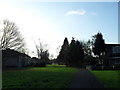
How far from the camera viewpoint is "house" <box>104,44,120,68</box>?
47.4 metres

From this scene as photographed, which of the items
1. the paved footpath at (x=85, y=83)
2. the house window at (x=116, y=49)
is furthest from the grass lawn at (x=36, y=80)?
the house window at (x=116, y=49)

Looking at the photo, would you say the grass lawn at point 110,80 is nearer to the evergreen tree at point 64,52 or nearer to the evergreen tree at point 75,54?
the evergreen tree at point 75,54

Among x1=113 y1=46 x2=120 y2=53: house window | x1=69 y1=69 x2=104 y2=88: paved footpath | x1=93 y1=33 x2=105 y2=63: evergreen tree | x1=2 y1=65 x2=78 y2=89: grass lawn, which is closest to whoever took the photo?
x1=69 y1=69 x2=104 y2=88: paved footpath

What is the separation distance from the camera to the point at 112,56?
48719mm

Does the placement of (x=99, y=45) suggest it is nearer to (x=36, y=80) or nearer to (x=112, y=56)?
(x=112, y=56)

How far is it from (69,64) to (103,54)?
18382 millimetres

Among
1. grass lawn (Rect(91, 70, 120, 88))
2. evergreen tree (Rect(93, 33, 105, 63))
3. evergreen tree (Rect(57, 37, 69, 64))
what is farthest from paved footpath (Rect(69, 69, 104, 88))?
evergreen tree (Rect(57, 37, 69, 64))

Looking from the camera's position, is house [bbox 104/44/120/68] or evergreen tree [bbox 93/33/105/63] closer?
house [bbox 104/44/120/68]

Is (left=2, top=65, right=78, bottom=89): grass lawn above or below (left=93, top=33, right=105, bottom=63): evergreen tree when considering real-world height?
below

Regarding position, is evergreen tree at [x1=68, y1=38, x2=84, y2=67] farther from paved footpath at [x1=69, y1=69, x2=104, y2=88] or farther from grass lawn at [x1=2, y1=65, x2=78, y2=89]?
paved footpath at [x1=69, y1=69, x2=104, y2=88]

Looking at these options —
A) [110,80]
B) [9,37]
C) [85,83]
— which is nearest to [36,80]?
[85,83]

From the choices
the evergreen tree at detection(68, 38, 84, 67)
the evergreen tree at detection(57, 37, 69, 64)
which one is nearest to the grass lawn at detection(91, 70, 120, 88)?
the evergreen tree at detection(68, 38, 84, 67)

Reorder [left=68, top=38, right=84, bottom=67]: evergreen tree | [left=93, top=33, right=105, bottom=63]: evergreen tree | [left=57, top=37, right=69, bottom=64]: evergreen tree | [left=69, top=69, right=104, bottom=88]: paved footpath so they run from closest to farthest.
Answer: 1. [left=69, top=69, right=104, bottom=88]: paved footpath
2. [left=93, top=33, right=105, bottom=63]: evergreen tree
3. [left=68, top=38, right=84, bottom=67]: evergreen tree
4. [left=57, top=37, right=69, bottom=64]: evergreen tree

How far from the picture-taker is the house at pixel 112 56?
47375 millimetres
